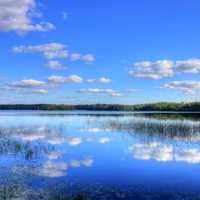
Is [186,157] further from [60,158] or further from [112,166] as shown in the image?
[60,158]

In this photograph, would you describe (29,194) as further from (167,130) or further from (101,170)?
(167,130)

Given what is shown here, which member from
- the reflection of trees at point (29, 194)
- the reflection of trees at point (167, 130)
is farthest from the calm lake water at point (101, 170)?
the reflection of trees at point (167, 130)

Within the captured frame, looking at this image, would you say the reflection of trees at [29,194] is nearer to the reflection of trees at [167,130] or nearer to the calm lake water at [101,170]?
the calm lake water at [101,170]

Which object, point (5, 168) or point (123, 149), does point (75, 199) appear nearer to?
point (5, 168)

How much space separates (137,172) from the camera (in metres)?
13.7

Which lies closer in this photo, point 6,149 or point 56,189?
point 56,189

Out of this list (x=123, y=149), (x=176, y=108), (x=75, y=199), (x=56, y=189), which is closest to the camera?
(x=75, y=199)

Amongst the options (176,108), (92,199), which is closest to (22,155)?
(92,199)

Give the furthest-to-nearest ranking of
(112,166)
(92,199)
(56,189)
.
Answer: (112,166) → (56,189) → (92,199)

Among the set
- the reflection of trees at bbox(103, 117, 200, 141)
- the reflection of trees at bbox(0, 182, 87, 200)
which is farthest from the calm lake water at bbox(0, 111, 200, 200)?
the reflection of trees at bbox(103, 117, 200, 141)

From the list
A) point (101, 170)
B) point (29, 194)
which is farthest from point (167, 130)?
point (29, 194)

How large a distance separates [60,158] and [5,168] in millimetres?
3687

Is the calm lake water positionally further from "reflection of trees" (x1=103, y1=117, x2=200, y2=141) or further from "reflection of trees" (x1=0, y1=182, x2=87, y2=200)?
"reflection of trees" (x1=103, y1=117, x2=200, y2=141)

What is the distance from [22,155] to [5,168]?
348cm
